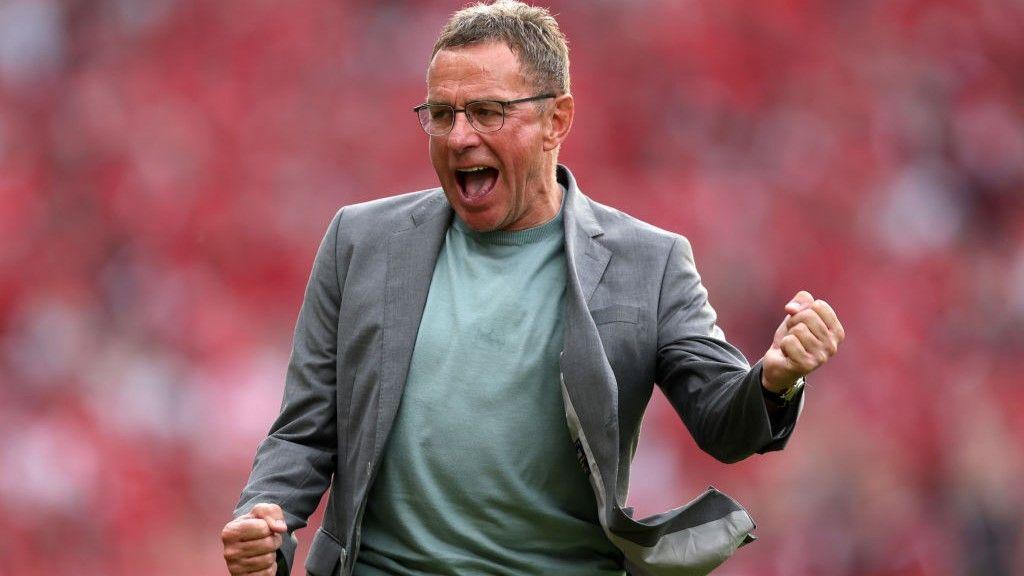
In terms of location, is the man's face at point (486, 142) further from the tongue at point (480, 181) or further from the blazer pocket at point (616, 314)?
the blazer pocket at point (616, 314)

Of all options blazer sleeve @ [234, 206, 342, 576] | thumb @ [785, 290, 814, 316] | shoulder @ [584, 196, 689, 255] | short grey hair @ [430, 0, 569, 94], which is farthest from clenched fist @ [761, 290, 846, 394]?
blazer sleeve @ [234, 206, 342, 576]

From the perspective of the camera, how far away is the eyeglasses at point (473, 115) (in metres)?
2.99

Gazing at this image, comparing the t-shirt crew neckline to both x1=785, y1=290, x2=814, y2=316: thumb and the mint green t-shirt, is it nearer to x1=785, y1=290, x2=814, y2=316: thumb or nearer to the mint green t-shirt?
the mint green t-shirt

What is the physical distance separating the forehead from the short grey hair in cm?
2

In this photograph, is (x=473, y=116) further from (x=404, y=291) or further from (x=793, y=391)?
(x=793, y=391)

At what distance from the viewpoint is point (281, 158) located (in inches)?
249

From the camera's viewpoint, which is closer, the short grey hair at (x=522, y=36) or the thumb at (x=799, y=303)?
the thumb at (x=799, y=303)

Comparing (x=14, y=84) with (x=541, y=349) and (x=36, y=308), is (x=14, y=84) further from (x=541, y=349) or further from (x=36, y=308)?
(x=541, y=349)

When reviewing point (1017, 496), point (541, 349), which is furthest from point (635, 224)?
point (1017, 496)

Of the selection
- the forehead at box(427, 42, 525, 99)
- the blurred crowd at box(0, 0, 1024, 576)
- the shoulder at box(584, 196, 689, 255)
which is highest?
the forehead at box(427, 42, 525, 99)

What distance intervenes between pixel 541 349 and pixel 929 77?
160 inches

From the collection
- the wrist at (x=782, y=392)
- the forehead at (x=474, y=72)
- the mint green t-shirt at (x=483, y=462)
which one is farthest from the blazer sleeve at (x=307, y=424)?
the wrist at (x=782, y=392)

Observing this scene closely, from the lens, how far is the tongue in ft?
9.94

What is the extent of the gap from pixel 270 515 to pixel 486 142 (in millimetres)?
769
